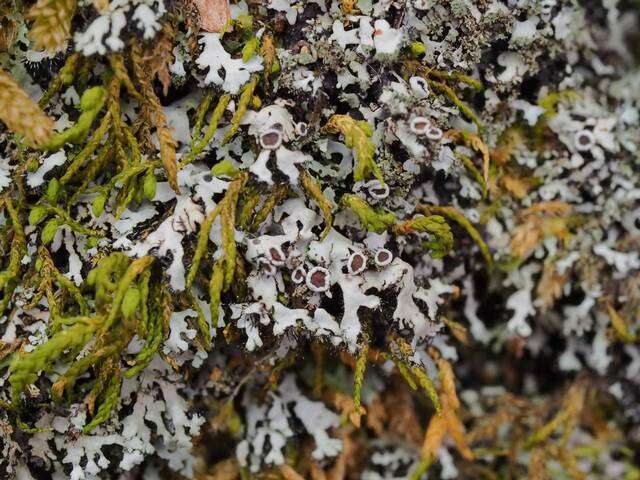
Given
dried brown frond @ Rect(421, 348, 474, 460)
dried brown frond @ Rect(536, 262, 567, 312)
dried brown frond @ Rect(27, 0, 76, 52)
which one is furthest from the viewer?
dried brown frond @ Rect(536, 262, 567, 312)

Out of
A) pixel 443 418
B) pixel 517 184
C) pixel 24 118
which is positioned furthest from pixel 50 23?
pixel 443 418

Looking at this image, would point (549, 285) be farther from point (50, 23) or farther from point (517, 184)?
point (50, 23)

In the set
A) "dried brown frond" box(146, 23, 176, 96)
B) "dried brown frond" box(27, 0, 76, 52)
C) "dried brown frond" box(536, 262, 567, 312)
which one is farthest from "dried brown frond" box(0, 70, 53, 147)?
"dried brown frond" box(536, 262, 567, 312)

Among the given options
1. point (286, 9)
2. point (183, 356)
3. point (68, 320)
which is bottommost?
point (183, 356)

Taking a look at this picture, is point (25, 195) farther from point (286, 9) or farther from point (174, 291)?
point (286, 9)

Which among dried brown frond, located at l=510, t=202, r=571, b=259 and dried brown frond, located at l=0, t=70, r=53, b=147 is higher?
dried brown frond, located at l=0, t=70, r=53, b=147

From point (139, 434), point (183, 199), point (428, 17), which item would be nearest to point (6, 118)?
point (183, 199)

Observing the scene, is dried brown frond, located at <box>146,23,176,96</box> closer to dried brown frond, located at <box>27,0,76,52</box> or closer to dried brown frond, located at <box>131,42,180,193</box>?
dried brown frond, located at <box>131,42,180,193</box>

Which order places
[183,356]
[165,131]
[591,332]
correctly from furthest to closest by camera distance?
[591,332]
[183,356]
[165,131]
